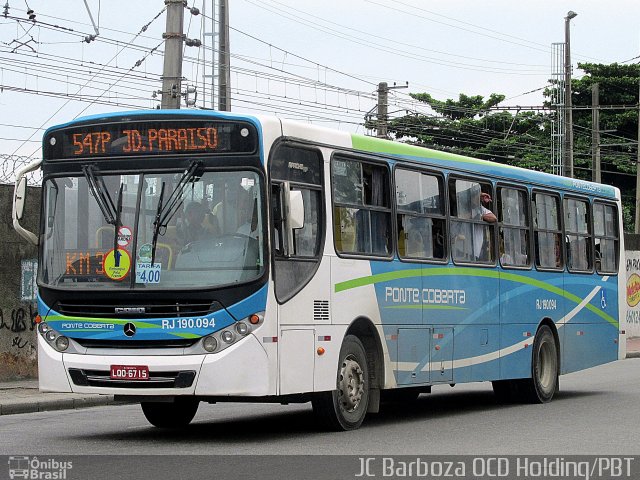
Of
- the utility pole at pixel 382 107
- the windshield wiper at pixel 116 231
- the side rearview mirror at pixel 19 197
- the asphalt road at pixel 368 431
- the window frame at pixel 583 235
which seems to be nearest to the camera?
the asphalt road at pixel 368 431

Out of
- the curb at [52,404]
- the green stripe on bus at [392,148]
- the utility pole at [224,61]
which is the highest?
the utility pole at [224,61]

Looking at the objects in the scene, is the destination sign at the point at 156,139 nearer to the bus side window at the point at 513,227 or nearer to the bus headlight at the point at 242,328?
the bus headlight at the point at 242,328

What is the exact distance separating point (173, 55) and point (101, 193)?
37.1 ft

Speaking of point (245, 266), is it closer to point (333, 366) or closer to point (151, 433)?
point (333, 366)

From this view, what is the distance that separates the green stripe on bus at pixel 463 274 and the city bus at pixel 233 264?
0.03 meters

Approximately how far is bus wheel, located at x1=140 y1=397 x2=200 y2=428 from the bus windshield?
2049 millimetres

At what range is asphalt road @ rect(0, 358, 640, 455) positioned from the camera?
39.1 ft

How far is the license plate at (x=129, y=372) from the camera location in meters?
12.0

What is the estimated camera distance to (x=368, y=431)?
13641 millimetres

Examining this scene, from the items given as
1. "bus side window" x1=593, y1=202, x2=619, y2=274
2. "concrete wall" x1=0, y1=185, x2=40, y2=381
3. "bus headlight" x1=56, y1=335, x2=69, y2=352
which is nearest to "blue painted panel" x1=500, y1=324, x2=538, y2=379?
"bus side window" x1=593, y1=202, x2=619, y2=274

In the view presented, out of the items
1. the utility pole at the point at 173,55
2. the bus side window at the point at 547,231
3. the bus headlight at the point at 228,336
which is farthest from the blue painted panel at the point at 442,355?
the utility pole at the point at 173,55

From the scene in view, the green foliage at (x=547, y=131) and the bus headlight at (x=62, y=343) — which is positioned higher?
the green foliage at (x=547, y=131)

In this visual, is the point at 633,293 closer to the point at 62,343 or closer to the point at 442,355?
the point at 442,355

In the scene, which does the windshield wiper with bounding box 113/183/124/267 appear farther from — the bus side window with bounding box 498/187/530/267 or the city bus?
the bus side window with bounding box 498/187/530/267
